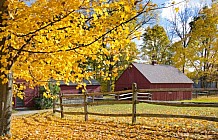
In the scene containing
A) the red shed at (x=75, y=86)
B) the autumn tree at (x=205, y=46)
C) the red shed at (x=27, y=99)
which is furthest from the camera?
the autumn tree at (x=205, y=46)

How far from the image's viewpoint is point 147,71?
1177 inches

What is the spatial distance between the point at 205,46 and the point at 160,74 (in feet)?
26.5

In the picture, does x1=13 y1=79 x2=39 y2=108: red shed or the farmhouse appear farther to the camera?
the farmhouse

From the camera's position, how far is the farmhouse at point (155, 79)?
93.4 ft

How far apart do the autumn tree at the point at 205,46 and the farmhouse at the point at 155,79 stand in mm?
3452

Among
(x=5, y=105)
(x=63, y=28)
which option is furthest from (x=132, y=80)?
(x=63, y=28)

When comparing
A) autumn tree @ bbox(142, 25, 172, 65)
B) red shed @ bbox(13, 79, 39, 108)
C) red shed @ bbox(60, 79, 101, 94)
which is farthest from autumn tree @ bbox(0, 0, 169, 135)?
autumn tree @ bbox(142, 25, 172, 65)

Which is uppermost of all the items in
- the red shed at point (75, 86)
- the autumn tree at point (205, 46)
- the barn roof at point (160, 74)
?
the autumn tree at point (205, 46)

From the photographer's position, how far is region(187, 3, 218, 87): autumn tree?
107 ft

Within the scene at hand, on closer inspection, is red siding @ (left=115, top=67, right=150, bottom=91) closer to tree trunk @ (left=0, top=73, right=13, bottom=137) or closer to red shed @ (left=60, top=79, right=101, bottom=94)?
red shed @ (left=60, top=79, right=101, bottom=94)

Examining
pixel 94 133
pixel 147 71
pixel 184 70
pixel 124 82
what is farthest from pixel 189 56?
pixel 94 133

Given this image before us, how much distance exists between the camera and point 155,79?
2902 centimetres

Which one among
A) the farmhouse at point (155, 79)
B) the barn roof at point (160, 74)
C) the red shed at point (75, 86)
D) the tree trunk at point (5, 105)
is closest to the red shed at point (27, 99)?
the red shed at point (75, 86)

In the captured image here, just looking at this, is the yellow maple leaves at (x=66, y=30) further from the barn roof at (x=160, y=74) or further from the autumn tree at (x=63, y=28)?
the barn roof at (x=160, y=74)
